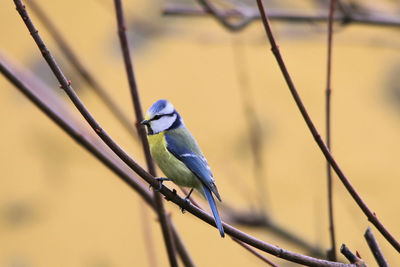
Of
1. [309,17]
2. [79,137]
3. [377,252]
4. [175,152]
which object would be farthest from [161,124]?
[377,252]

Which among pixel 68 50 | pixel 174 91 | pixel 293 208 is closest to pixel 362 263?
pixel 68 50

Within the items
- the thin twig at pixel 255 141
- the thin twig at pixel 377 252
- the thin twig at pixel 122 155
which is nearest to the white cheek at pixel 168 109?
the thin twig at pixel 255 141

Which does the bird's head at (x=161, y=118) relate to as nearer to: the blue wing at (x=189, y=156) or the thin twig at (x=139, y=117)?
the blue wing at (x=189, y=156)

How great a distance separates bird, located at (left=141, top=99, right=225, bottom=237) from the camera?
5.08 feet

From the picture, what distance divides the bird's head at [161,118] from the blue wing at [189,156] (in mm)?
44

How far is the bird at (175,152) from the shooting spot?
1549mm

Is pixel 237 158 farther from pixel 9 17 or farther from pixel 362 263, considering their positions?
pixel 362 263

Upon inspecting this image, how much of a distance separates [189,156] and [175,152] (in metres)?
0.04

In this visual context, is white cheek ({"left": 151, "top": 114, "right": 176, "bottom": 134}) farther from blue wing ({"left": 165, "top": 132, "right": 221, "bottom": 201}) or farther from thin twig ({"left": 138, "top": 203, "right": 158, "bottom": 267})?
thin twig ({"left": 138, "top": 203, "right": 158, "bottom": 267})

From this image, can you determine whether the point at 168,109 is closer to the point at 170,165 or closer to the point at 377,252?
the point at 170,165

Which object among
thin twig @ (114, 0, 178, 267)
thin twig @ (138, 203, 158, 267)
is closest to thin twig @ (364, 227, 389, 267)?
thin twig @ (114, 0, 178, 267)

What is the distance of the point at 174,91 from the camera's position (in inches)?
153

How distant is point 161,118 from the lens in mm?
1707

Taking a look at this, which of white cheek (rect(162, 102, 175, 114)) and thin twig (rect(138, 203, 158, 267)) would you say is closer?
thin twig (rect(138, 203, 158, 267))
